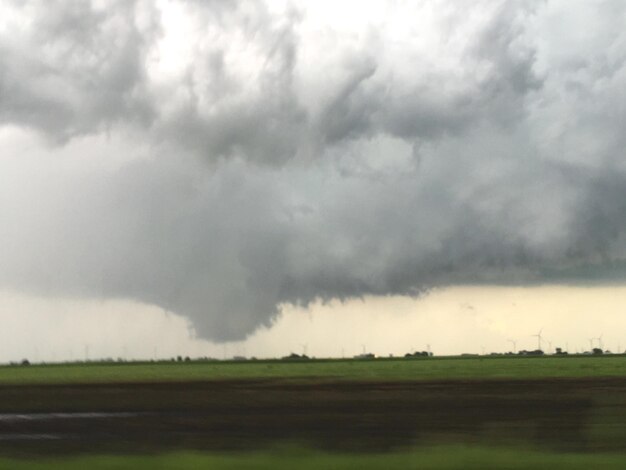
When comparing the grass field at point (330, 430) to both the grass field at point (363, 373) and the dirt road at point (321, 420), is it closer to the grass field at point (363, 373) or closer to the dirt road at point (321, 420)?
the dirt road at point (321, 420)

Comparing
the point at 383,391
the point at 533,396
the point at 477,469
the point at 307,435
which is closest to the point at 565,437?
the point at 307,435

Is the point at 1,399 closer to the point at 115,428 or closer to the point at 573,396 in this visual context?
the point at 115,428

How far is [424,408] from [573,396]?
1120 cm

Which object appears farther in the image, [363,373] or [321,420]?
[363,373]

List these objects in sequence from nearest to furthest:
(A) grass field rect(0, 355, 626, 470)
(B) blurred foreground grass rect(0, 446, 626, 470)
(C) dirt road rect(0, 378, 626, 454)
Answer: (B) blurred foreground grass rect(0, 446, 626, 470) < (A) grass field rect(0, 355, 626, 470) < (C) dirt road rect(0, 378, 626, 454)

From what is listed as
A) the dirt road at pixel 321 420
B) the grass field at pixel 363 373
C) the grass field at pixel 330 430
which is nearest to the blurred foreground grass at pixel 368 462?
the grass field at pixel 330 430

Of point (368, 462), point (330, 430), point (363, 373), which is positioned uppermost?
point (368, 462)

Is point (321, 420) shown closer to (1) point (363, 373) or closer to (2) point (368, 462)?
(2) point (368, 462)

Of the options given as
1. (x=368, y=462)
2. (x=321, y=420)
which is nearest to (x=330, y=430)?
(x=321, y=420)

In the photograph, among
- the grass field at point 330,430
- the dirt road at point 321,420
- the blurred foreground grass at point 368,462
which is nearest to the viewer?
the blurred foreground grass at point 368,462

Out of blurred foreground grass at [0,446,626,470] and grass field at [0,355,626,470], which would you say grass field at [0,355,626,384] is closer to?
grass field at [0,355,626,470]

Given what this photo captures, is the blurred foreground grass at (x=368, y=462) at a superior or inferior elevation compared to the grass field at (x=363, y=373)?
superior

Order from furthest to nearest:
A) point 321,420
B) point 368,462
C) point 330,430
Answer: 1. point 321,420
2. point 330,430
3. point 368,462

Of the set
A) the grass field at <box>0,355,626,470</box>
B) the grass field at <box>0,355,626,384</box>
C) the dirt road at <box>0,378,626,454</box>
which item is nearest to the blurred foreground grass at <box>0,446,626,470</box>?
the grass field at <box>0,355,626,470</box>
